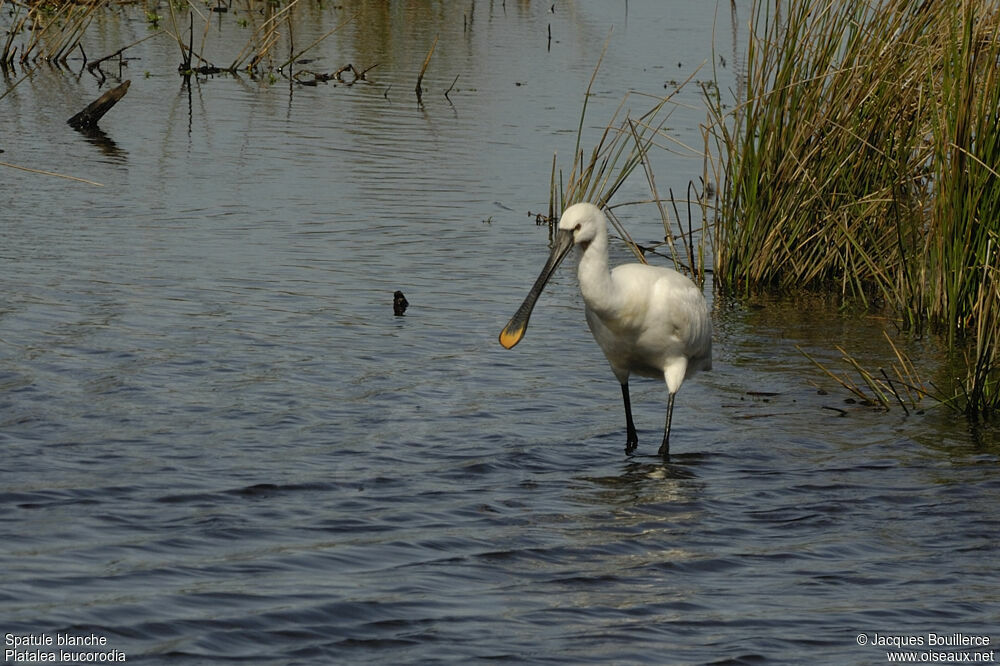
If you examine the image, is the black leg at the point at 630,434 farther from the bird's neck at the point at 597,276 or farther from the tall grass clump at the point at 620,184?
the tall grass clump at the point at 620,184

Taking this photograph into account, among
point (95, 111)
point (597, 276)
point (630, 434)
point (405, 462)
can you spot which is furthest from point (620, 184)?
point (95, 111)

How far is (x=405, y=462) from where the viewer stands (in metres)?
6.48

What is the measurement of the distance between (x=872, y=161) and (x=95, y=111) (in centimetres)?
902

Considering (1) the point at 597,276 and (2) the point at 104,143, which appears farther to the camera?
(2) the point at 104,143

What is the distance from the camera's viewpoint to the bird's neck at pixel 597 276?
21.7ft

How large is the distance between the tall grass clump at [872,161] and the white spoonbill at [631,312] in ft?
5.43

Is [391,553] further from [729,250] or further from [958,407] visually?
[729,250]

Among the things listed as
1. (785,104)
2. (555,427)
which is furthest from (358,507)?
(785,104)

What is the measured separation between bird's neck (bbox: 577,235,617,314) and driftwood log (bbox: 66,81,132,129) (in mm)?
9853

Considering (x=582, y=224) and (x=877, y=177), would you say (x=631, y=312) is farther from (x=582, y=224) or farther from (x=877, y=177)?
(x=877, y=177)

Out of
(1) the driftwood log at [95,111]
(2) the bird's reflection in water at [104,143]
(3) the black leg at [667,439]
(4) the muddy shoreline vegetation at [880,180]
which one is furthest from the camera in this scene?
(1) the driftwood log at [95,111]

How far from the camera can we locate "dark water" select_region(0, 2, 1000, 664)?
4.77 m

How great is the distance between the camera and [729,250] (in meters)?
9.95

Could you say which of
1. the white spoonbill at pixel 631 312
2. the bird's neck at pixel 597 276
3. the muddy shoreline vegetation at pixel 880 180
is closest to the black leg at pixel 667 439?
the white spoonbill at pixel 631 312
